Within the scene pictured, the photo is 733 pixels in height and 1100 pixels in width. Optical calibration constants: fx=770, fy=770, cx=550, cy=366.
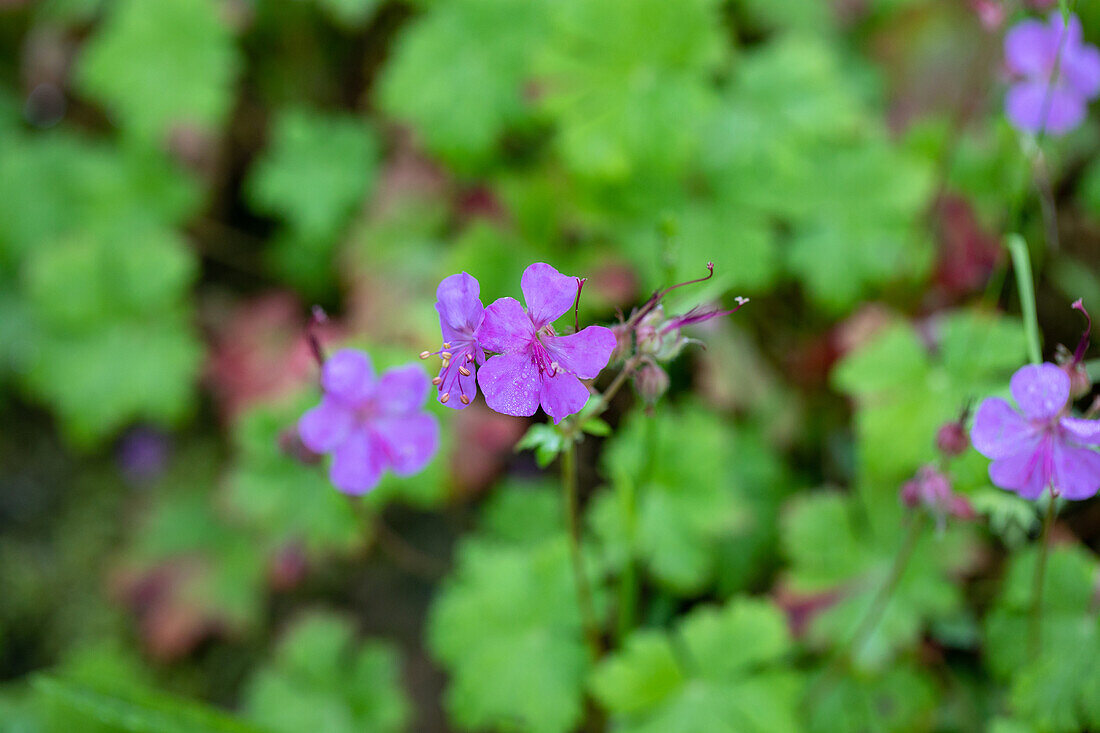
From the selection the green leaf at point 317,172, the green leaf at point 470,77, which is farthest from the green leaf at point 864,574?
the green leaf at point 317,172

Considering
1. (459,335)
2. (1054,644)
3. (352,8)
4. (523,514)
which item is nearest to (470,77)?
(352,8)

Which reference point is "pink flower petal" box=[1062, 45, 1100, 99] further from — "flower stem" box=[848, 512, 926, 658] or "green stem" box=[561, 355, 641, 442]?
"green stem" box=[561, 355, 641, 442]

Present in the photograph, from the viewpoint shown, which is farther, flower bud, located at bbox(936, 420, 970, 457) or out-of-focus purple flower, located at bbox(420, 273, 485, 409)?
flower bud, located at bbox(936, 420, 970, 457)

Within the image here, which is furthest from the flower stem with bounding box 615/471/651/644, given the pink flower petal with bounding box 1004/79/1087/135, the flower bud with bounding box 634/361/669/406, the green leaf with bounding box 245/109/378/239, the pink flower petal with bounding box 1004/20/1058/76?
the green leaf with bounding box 245/109/378/239

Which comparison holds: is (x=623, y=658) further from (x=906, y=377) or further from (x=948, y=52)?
(x=948, y=52)

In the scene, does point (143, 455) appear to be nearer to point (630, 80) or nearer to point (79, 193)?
point (79, 193)

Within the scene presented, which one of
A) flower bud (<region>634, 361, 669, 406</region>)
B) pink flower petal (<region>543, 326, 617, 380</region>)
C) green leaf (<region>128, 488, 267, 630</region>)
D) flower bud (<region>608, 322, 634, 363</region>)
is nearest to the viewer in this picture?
pink flower petal (<region>543, 326, 617, 380</region>)

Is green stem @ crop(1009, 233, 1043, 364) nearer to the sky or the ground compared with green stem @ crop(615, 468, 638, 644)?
nearer to the sky
